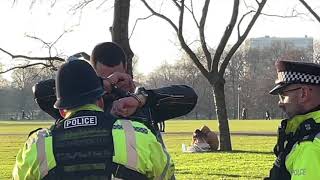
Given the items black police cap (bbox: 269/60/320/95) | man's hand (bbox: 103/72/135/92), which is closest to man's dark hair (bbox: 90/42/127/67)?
man's hand (bbox: 103/72/135/92)

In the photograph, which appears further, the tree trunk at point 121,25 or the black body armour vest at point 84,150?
the tree trunk at point 121,25

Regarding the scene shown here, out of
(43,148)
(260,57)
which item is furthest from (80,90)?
(260,57)

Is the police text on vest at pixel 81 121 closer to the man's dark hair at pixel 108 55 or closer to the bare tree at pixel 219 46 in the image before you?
the man's dark hair at pixel 108 55

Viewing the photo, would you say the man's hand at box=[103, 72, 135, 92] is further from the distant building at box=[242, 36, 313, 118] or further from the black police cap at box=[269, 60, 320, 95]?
the distant building at box=[242, 36, 313, 118]

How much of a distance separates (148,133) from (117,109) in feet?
1.33

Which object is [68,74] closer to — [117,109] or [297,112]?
[117,109]

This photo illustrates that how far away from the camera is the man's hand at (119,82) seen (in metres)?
3.49

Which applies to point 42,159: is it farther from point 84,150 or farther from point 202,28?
point 202,28

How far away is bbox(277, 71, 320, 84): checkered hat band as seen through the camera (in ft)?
11.9

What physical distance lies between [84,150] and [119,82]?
819 mm

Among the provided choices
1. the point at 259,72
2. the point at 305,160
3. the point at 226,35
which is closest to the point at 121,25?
the point at 305,160

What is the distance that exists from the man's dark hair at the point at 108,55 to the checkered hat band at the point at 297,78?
1.00 m

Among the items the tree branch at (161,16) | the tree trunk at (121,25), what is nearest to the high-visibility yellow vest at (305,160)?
the tree trunk at (121,25)

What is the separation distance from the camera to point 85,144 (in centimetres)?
289
